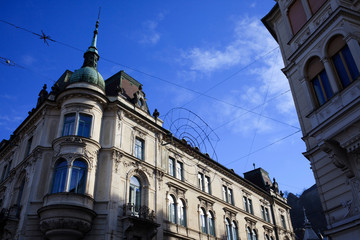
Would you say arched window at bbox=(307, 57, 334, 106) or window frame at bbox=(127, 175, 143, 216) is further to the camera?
window frame at bbox=(127, 175, 143, 216)

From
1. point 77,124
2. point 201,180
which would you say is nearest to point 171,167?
point 201,180

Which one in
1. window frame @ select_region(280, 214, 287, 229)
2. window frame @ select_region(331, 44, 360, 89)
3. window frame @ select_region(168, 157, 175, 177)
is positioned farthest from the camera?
window frame @ select_region(280, 214, 287, 229)

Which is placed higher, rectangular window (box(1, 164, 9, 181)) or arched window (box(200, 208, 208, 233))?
rectangular window (box(1, 164, 9, 181))

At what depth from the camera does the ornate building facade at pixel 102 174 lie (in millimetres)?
22089

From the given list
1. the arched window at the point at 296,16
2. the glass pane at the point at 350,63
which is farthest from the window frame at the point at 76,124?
the glass pane at the point at 350,63

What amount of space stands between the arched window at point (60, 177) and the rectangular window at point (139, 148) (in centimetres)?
665

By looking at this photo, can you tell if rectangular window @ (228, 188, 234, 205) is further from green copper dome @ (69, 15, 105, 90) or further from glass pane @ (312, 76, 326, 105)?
glass pane @ (312, 76, 326, 105)

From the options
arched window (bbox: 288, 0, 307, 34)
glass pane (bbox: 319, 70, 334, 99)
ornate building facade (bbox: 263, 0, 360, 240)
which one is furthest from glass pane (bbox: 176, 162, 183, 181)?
glass pane (bbox: 319, 70, 334, 99)

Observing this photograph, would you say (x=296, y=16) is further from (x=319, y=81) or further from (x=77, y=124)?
(x=77, y=124)

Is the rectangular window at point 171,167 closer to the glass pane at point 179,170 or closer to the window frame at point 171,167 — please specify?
the window frame at point 171,167

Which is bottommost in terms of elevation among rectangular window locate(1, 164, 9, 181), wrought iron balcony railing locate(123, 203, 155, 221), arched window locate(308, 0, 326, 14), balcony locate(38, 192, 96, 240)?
balcony locate(38, 192, 96, 240)

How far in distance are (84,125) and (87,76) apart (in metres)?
4.64

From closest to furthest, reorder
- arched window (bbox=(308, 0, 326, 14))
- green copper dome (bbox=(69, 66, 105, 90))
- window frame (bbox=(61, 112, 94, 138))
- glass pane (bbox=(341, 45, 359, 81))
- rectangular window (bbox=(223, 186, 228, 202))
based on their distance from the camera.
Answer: glass pane (bbox=(341, 45, 359, 81)) < arched window (bbox=(308, 0, 326, 14)) < window frame (bbox=(61, 112, 94, 138)) < green copper dome (bbox=(69, 66, 105, 90)) < rectangular window (bbox=(223, 186, 228, 202))

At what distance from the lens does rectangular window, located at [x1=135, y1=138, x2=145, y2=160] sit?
92.2 ft
